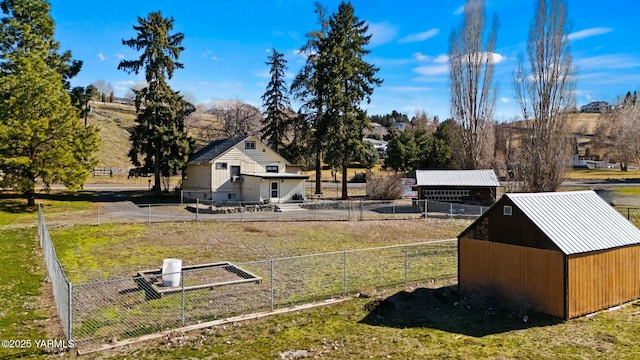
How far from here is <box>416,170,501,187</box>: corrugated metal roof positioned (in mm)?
35812

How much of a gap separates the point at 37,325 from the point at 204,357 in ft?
14.8

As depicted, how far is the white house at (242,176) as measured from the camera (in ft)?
128

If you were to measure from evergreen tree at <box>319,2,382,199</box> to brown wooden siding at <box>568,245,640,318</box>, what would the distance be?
30405 millimetres

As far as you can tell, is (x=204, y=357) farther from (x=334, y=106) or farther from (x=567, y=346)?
(x=334, y=106)

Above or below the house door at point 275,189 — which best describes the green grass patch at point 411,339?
below

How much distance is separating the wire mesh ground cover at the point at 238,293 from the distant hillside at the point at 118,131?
5700 centimetres

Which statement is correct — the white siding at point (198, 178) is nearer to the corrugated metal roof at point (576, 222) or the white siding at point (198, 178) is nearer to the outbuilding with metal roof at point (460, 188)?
the outbuilding with metal roof at point (460, 188)

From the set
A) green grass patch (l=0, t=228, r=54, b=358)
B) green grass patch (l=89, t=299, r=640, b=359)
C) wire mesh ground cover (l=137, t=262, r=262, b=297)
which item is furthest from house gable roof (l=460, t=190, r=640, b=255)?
green grass patch (l=0, t=228, r=54, b=358)

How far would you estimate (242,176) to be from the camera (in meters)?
41.4

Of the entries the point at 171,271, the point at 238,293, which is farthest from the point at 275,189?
the point at 238,293

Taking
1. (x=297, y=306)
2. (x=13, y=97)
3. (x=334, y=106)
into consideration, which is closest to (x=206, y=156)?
(x=334, y=106)

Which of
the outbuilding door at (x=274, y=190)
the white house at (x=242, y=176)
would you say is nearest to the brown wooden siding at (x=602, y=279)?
the white house at (x=242, y=176)

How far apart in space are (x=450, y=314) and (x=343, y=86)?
35.2 metres

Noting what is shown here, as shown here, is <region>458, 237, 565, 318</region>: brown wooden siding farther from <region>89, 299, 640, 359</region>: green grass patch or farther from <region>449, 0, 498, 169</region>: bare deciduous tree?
<region>449, 0, 498, 169</region>: bare deciduous tree
